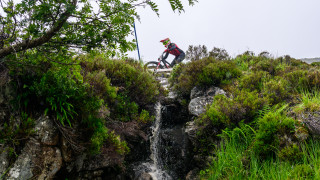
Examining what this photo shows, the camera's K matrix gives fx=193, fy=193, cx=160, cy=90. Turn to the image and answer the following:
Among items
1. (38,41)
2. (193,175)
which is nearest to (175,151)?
(193,175)

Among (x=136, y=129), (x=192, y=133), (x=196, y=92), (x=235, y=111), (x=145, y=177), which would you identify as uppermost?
(x=196, y=92)

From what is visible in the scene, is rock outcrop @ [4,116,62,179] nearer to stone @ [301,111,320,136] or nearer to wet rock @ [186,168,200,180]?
wet rock @ [186,168,200,180]

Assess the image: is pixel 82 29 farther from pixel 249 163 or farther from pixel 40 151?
pixel 249 163

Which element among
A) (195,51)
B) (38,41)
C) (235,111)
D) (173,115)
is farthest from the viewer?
(195,51)

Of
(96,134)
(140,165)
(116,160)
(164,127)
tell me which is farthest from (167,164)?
(96,134)

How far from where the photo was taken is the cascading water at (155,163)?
5512 millimetres

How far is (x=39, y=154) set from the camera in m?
3.07

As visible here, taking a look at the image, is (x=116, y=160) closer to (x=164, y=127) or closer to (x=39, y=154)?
(x=39, y=154)

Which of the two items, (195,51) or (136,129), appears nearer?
(136,129)

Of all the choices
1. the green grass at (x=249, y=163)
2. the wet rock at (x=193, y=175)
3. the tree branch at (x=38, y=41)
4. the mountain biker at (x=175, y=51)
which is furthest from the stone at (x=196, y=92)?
the mountain biker at (x=175, y=51)

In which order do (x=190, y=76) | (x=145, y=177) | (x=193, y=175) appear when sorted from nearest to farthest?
(x=193, y=175) < (x=145, y=177) < (x=190, y=76)

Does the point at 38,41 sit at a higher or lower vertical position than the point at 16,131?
higher

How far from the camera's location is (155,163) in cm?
601

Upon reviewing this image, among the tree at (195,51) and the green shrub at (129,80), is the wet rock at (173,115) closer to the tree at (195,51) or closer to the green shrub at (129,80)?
the green shrub at (129,80)
